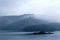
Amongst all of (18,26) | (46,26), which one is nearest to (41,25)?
(46,26)

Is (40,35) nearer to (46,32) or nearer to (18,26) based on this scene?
(46,32)

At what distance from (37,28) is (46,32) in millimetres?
2357

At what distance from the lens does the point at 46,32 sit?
23.5m

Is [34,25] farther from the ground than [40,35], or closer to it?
farther from the ground

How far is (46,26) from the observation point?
69.3 feet

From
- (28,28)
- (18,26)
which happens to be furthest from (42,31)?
(18,26)

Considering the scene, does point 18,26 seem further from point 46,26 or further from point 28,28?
point 46,26

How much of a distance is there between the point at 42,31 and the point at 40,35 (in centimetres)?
62

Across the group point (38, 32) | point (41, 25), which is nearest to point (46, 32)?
point (38, 32)

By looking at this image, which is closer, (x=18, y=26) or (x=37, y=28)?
(x=37, y=28)

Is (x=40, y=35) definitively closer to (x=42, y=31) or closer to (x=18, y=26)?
(x=42, y=31)

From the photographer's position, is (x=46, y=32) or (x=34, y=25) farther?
(x=46, y=32)

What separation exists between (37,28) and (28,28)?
121cm

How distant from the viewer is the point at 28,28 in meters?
21.4
